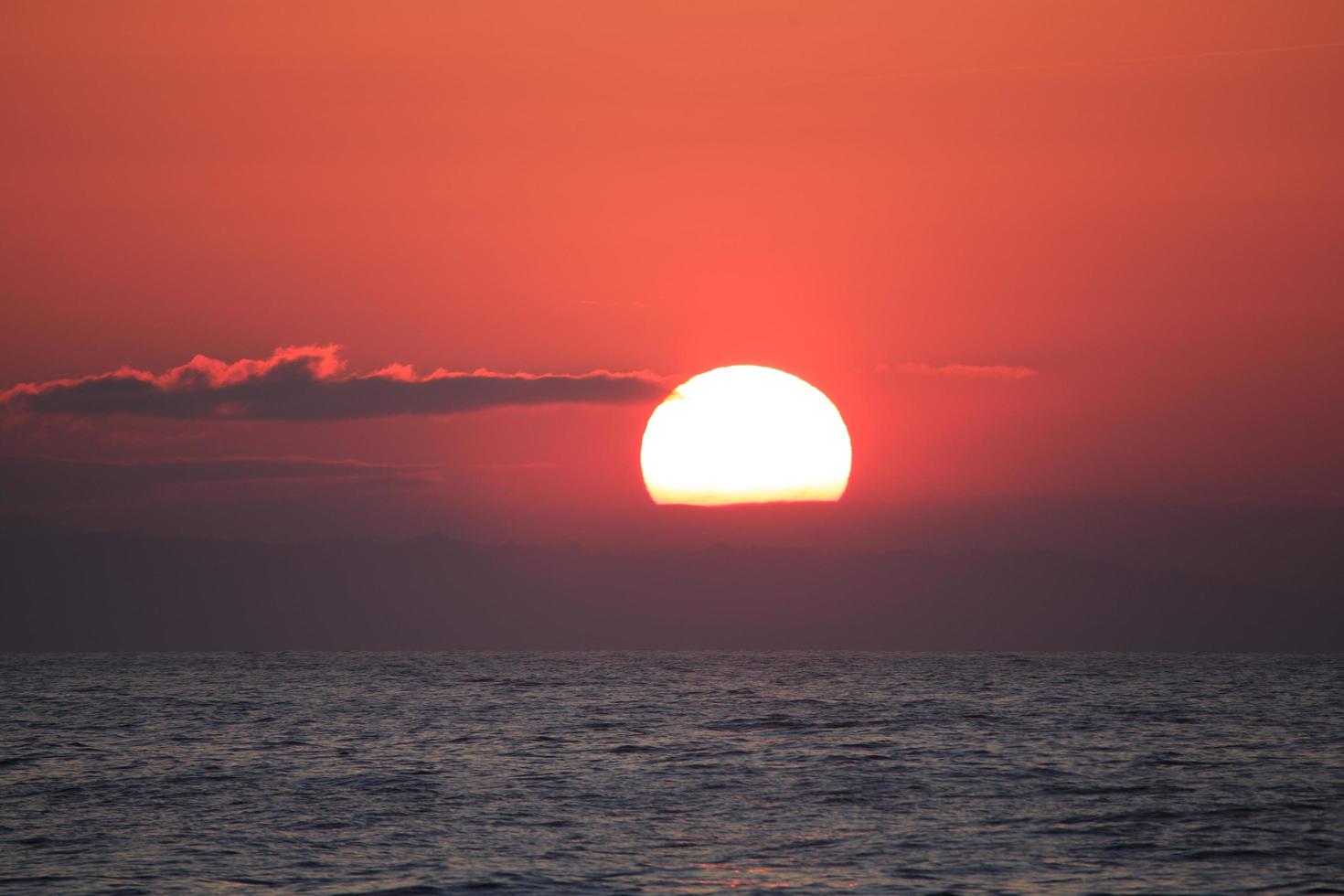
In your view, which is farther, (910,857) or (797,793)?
(797,793)

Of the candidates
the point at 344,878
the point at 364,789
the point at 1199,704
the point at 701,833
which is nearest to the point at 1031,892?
the point at 701,833

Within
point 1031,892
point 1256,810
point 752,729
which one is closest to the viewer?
point 1031,892

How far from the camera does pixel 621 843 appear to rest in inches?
1603

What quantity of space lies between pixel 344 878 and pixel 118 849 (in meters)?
8.55

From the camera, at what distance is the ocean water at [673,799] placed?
36250mm

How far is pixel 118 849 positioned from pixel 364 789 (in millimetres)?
14105

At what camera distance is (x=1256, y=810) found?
47.1m

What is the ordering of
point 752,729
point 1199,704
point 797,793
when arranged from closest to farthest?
point 797,793, point 752,729, point 1199,704

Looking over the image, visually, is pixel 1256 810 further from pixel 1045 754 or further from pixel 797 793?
pixel 1045 754

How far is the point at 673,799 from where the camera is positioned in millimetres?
50188

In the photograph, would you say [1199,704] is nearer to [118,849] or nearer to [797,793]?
[797,793]

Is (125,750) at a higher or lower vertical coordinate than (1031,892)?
lower

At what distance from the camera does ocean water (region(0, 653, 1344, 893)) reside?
119 feet

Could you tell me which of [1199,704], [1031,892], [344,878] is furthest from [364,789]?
[1199,704]
